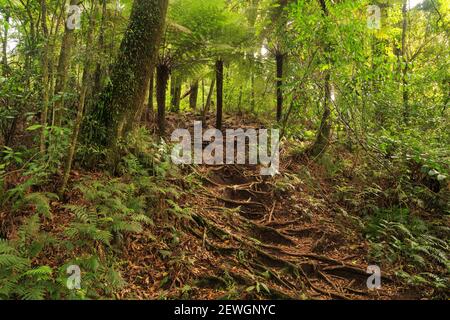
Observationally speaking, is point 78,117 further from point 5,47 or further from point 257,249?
point 257,249

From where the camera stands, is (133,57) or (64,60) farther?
(133,57)

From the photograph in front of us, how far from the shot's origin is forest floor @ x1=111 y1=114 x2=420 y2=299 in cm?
432

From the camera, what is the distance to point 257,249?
5309 mm

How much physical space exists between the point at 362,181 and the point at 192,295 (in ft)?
17.8

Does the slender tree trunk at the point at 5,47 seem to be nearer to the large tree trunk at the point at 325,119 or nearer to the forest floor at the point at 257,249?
the forest floor at the point at 257,249

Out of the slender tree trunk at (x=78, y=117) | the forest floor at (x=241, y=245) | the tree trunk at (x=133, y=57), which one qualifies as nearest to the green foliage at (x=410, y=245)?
the forest floor at (x=241, y=245)

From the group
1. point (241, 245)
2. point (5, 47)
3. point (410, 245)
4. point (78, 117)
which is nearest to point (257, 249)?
point (241, 245)

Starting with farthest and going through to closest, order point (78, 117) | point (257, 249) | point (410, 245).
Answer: point (410, 245)
point (257, 249)
point (78, 117)

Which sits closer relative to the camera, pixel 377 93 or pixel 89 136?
pixel 89 136

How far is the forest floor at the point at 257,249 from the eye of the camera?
432 cm
